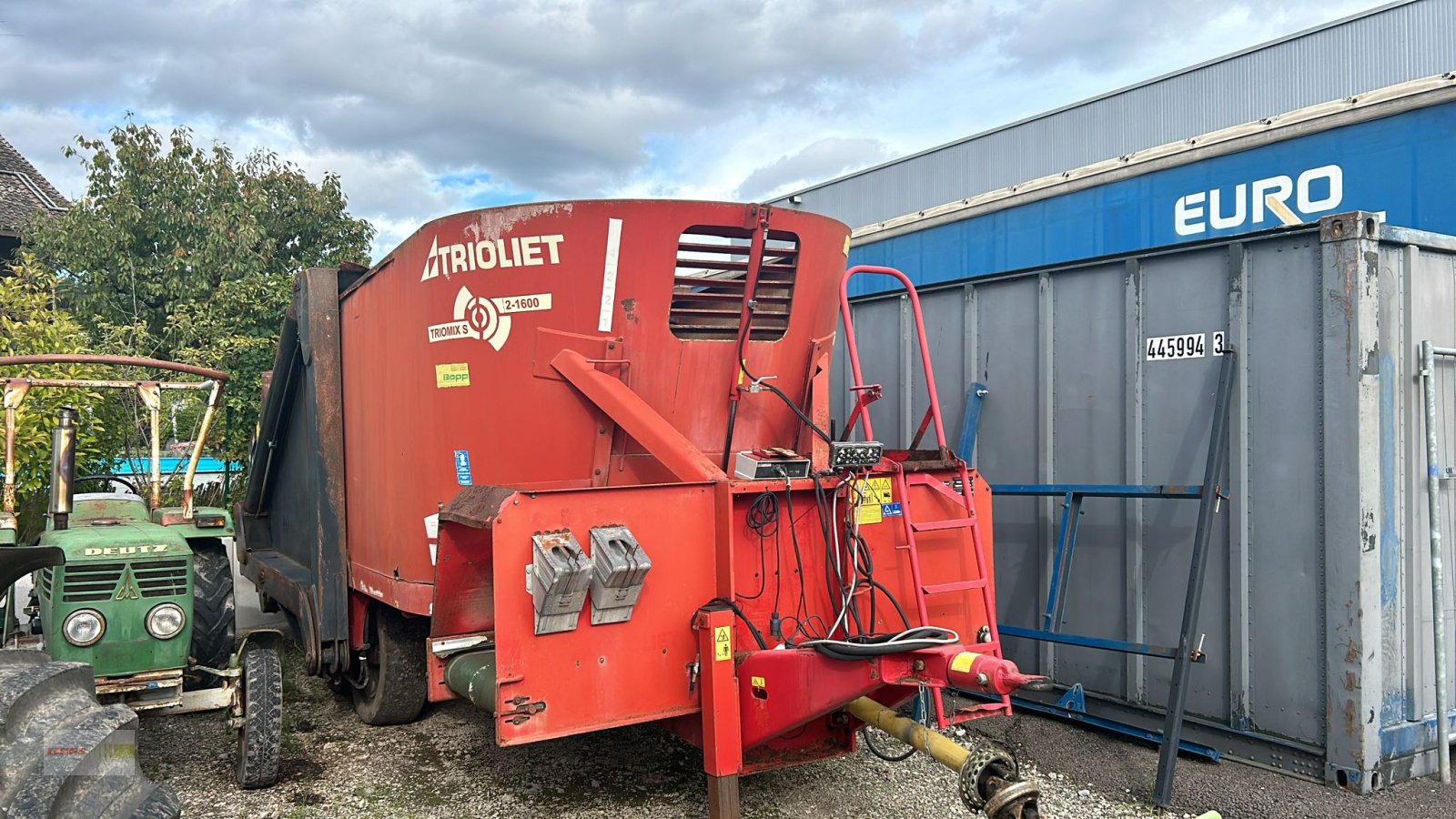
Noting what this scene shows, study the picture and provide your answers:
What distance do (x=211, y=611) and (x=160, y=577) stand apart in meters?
0.65

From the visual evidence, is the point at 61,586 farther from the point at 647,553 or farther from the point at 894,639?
the point at 894,639

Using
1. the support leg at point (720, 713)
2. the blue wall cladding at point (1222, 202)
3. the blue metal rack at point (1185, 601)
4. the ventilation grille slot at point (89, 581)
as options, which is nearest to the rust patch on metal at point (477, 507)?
the support leg at point (720, 713)

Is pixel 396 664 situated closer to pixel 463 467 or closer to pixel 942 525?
pixel 463 467

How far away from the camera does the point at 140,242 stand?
40.4 feet

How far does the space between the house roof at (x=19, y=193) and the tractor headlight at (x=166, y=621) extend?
12863mm

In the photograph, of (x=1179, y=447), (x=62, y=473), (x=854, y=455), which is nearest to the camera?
(x=854, y=455)

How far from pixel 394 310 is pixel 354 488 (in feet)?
4.02

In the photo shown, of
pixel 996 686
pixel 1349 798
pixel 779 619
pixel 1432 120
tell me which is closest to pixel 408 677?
pixel 779 619

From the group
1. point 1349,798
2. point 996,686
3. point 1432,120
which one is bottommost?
point 1349,798

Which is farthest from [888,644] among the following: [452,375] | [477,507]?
[452,375]

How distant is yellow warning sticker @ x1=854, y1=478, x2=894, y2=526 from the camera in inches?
160

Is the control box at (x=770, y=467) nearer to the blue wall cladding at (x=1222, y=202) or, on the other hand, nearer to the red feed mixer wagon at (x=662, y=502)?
the red feed mixer wagon at (x=662, y=502)

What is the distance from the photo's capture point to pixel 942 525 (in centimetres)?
420

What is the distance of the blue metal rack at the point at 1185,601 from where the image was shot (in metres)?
4.52
